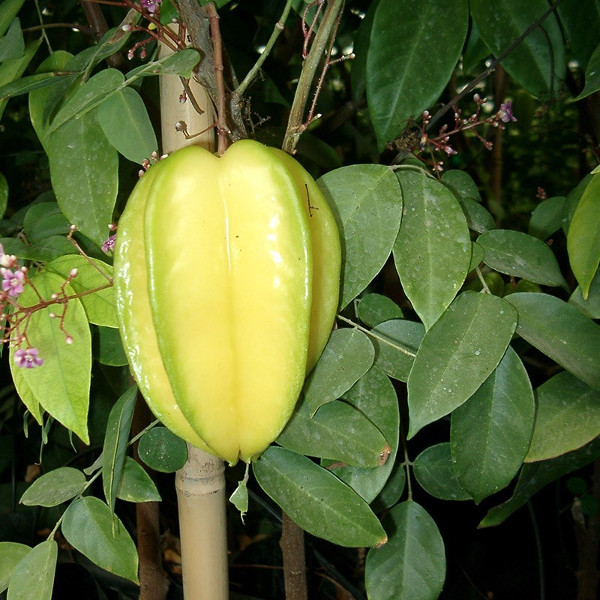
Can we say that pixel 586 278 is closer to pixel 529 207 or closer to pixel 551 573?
pixel 551 573

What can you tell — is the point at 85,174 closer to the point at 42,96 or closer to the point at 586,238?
the point at 42,96

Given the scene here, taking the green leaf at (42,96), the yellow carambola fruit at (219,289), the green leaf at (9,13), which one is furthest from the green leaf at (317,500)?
the green leaf at (9,13)

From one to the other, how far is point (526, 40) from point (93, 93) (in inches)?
15.1

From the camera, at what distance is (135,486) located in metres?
0.61

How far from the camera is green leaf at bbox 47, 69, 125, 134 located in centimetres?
48

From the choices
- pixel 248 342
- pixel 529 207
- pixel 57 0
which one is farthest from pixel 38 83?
pixel 529 207

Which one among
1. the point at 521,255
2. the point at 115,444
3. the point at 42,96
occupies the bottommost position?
the point at 115,444

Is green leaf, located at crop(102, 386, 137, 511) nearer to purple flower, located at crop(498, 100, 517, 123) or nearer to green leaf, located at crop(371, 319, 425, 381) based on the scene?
green leaf, located at crop(371, 319, 425, 381)

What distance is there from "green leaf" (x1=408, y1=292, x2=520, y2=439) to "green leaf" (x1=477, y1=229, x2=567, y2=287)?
0.19 feet

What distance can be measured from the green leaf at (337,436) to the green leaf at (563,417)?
122 mm

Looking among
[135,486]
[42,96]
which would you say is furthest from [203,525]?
[42,96]

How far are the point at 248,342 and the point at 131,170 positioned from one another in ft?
1.28

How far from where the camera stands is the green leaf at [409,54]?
1.87 ft

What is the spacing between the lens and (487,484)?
533mm
